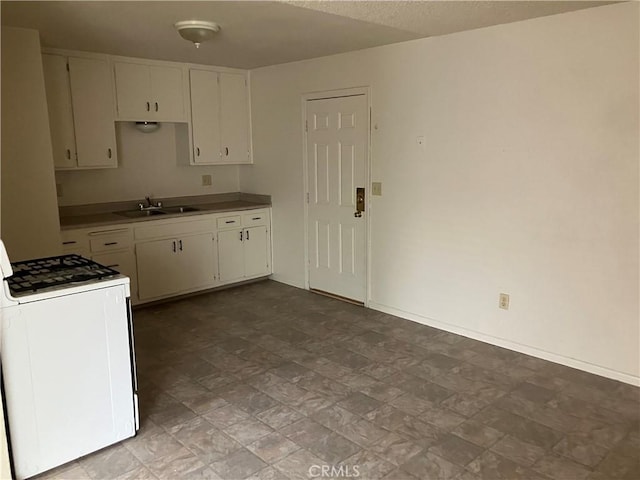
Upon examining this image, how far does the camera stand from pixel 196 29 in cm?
336

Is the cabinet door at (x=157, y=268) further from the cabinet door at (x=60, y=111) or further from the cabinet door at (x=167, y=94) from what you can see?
the cabinet door at (x=167, y=94)

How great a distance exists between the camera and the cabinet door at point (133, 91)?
4613 millimetres

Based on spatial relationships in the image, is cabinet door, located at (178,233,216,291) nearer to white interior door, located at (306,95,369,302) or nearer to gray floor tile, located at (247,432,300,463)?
white interior door, located at (306,95,369,302)

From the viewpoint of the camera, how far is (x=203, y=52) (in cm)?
446

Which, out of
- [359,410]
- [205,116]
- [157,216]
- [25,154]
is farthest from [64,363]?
[205,116]

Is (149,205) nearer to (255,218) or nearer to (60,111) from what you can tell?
(255,218)

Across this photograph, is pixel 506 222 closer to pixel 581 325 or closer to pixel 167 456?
pixel 581 325

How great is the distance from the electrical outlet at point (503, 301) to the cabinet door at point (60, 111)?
3.70 meters

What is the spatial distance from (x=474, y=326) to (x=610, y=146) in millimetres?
1628

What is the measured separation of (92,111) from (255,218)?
1.90 meters

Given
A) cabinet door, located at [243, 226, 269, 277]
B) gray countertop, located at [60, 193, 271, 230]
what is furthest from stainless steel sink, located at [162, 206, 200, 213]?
cabinet door, located at [243, 226, 269, 277]

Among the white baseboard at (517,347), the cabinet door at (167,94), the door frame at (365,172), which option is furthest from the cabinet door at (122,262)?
the white baseboard at (517,347)

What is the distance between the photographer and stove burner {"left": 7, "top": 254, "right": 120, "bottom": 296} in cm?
238

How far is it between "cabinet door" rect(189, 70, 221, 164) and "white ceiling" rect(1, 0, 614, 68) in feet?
2.51
